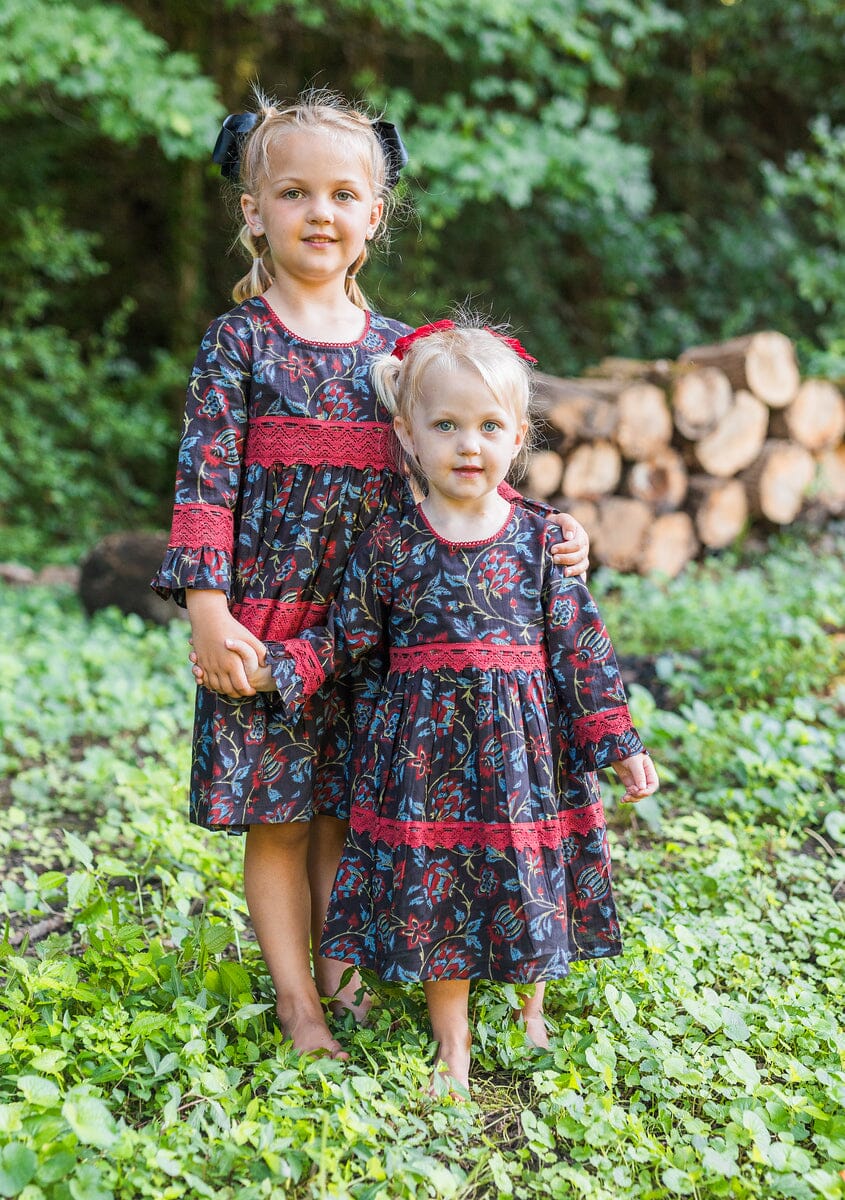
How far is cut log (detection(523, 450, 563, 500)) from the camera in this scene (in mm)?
5055

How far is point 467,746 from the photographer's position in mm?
1871

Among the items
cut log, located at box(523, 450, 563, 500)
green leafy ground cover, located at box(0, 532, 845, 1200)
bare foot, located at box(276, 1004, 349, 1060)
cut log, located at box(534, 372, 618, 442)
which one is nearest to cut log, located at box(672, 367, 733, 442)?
cut log, located at box(534, 372, 618, 442)

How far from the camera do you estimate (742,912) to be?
96.2 inches

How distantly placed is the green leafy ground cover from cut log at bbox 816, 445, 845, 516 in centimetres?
311

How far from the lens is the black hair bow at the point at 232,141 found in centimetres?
203

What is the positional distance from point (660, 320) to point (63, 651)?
5468 mm

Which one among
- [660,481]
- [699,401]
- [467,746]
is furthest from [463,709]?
[699,401]

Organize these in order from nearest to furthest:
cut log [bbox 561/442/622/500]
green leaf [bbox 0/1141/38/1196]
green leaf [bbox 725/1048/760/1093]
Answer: green leaf [bbox 0/1141/38/1196] → green leaf [bbox 725/1048/760/1093] → cut log [bbox 561/442/622/500]

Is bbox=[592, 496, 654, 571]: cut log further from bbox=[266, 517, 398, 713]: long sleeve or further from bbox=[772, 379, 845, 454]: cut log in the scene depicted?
bbox=[266, 517, 398, 713]: long sleeve

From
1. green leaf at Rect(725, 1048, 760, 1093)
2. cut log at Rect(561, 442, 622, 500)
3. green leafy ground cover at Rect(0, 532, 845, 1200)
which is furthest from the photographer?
cut log at Rect(561, 442, 622, 500)

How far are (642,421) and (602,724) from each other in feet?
12.3

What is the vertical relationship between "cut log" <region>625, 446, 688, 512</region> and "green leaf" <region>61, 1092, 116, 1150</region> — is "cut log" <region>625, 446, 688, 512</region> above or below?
above

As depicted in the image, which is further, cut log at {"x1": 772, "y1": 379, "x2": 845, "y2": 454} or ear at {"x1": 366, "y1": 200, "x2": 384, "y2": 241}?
cut log at {"x1": 772, "y1": 379, "x2": 845, "y2": 454}

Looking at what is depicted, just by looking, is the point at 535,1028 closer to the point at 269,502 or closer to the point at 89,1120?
the point at 89,1120
